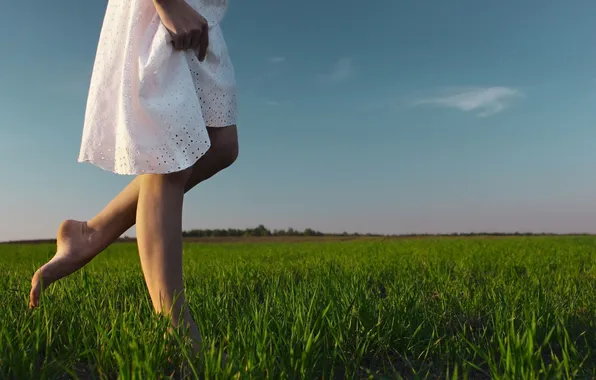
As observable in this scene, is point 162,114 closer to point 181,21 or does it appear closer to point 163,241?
point 181,21

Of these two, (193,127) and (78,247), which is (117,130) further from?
(78,247)

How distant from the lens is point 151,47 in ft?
6.12

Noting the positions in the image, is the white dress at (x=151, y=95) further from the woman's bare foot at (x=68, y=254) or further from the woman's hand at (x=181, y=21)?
the woman's bare foot at (x=68, y=254)

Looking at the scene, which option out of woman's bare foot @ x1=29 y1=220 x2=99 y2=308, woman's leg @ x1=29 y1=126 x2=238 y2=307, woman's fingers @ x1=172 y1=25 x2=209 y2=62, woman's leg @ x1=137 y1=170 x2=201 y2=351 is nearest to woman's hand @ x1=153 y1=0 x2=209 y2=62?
woman's fingers @ x1=172 y1=25 x2=209 y2=62

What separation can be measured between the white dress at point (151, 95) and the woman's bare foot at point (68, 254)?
42cm

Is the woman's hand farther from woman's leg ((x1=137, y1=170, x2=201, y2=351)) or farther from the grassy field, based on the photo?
the grassy field

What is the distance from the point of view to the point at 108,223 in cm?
221

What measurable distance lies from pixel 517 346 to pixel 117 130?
1.60 meters

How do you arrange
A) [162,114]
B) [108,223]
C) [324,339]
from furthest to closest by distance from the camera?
[108,223], [162,114], [324,339]

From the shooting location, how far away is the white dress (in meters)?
1.80

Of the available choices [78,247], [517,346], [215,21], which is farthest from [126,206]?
[517,346]

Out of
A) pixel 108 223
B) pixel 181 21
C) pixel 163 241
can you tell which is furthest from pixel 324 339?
pixel 181 21

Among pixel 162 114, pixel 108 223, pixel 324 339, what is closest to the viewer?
pixel 324 339

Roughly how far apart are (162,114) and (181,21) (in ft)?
1.13
